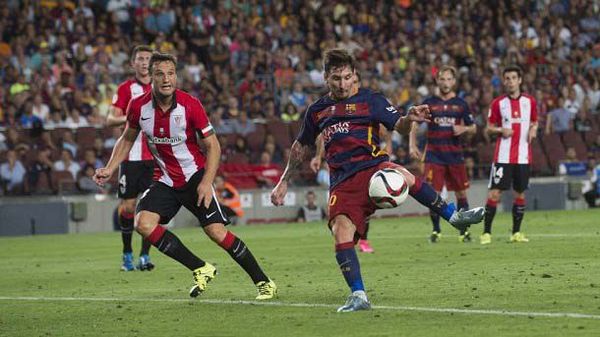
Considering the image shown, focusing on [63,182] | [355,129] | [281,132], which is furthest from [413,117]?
[281,132]

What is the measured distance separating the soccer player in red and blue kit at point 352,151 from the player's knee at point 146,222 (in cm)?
141

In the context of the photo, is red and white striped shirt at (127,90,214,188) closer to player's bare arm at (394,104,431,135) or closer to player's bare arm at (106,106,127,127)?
player's bare arm at (394,104,431,135)

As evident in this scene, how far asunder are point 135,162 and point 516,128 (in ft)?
19.1

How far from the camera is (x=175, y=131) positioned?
11.3 meters

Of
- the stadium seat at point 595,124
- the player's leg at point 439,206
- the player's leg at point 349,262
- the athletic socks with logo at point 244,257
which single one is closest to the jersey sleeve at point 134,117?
the athletic socks with logo at point 244,257

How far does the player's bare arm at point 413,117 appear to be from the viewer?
959 cm

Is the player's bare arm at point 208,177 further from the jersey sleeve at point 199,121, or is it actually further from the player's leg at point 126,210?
the player's leg at point 126,210

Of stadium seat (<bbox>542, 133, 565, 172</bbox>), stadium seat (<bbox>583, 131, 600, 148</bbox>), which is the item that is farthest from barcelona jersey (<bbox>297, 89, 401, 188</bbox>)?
stadium seat (<bbox>583, 131, 600, 148</bbox>)

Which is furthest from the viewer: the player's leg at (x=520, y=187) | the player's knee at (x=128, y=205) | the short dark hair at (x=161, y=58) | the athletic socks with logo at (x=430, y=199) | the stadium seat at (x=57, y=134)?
the stadium seat at (x=57, y=134)

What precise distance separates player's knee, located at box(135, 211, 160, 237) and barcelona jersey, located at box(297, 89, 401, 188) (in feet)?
6.29

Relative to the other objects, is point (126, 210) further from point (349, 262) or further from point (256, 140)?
point (256, 140)

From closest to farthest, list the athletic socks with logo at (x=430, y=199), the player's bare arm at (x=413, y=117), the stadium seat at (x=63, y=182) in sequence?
the player's bare arm at (x=413, y=117) → the athletic socks with logo at (x=430, y=199) → the stadium seat at (x=63, y=182)

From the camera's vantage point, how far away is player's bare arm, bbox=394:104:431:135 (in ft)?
31.5

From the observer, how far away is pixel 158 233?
1138cm
